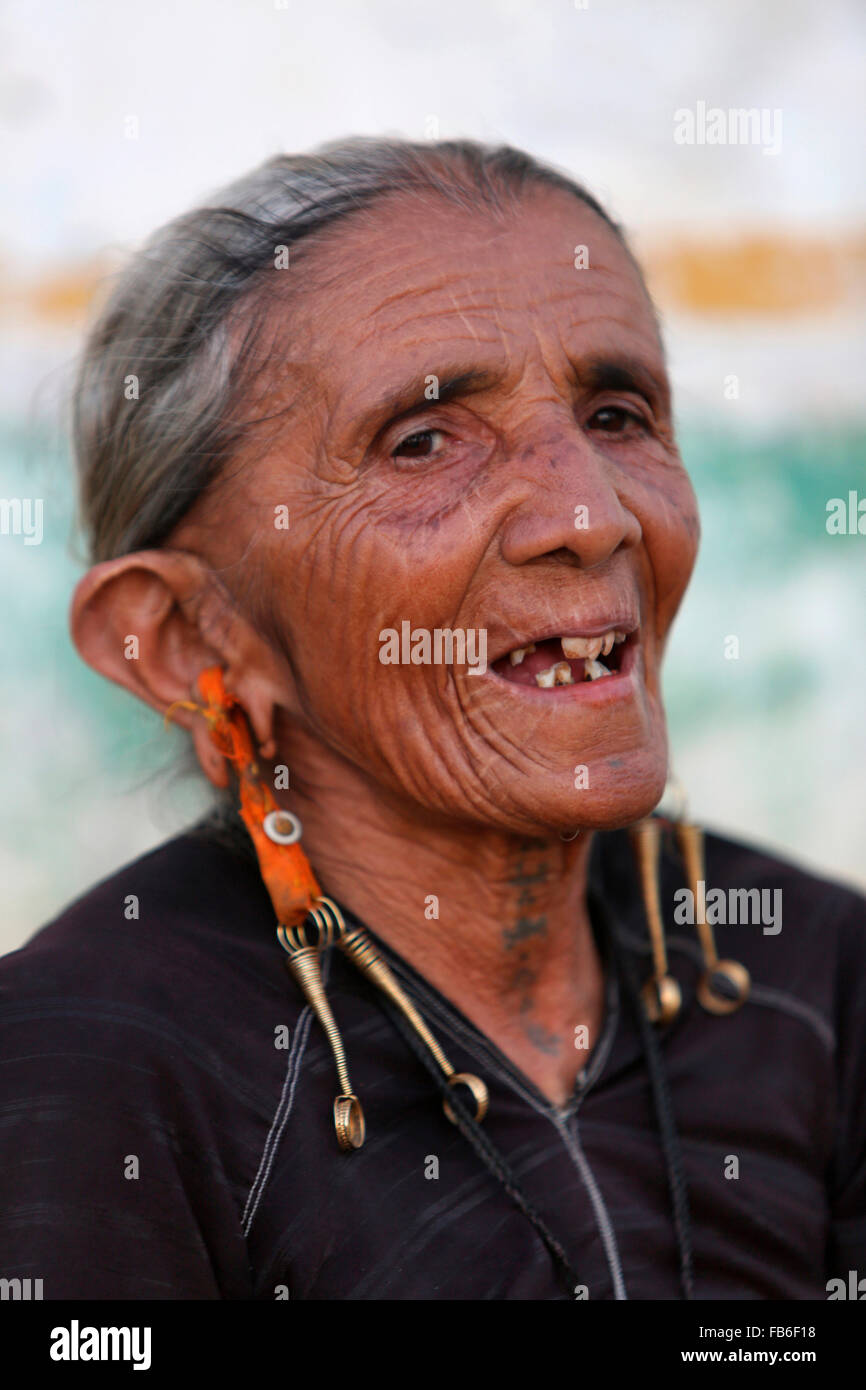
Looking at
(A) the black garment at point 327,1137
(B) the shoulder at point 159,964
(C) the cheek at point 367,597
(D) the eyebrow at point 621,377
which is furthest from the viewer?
(D) the eyebrow at point 621,377

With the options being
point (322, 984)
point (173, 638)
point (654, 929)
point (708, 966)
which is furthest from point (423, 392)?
point (708, 966)

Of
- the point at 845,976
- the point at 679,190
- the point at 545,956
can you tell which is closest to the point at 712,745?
the point at 679,190

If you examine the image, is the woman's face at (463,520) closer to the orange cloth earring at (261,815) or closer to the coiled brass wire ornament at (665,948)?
the orange cloth earring at (261,815)

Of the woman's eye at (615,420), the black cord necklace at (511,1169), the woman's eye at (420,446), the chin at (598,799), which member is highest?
the woman's eye at (615,420)

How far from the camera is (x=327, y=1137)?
1.92 metres

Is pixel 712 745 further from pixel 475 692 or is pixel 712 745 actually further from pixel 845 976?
pixel 475 692

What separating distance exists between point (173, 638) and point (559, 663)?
0.68 m

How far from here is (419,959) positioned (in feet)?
7.29

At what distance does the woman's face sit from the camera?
1.96 metres

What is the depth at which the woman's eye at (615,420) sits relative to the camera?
2188mm

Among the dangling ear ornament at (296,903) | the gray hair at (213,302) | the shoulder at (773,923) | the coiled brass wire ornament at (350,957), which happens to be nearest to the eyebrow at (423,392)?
the gray hair at (213,302)

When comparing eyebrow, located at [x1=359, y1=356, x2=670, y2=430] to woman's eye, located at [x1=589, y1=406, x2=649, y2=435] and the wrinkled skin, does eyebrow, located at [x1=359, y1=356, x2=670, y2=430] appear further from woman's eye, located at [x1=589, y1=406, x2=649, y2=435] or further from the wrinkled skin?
woman's eye, located at [x1=589, y1=406, x2=649, y2=435]

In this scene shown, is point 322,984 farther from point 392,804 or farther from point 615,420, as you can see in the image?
point 615,420

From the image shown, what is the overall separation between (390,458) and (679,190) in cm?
326
